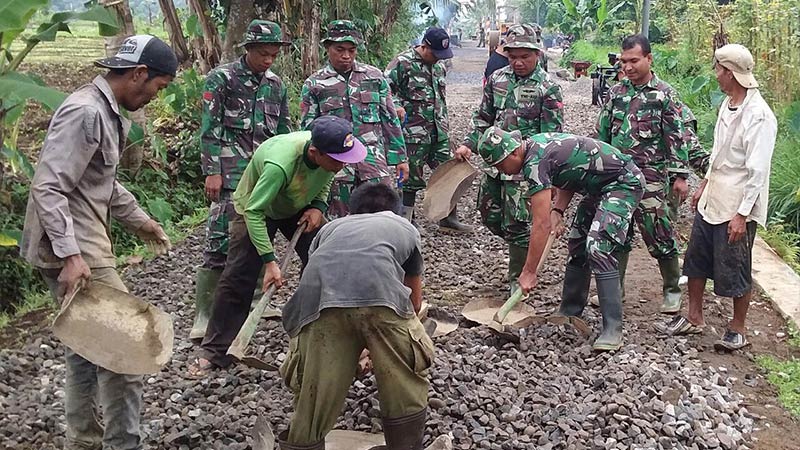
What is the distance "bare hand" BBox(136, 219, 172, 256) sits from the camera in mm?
3564

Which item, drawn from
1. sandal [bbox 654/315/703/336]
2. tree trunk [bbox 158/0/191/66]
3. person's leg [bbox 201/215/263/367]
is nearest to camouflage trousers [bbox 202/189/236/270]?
person's leg [bbox 201/215/263/367]

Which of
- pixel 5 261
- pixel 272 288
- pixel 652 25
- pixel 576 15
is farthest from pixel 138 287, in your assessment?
pixel 576 15

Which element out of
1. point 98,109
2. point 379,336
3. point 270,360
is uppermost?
point 98,109

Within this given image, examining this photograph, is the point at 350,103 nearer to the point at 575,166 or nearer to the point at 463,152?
the point at 463,152

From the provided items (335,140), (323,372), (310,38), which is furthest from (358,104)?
(310,38)

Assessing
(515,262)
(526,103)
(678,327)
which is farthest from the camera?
(515,262)

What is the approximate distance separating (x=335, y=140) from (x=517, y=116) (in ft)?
7.98

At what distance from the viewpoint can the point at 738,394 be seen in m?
4.29

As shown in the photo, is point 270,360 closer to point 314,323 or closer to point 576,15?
point 314,323

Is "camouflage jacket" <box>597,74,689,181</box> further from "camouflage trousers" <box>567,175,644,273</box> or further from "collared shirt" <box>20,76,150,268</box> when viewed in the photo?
"collared shirt" <box>20,76,150,268</box>

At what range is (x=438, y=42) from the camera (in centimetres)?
665

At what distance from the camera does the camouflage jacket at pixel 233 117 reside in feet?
15.8

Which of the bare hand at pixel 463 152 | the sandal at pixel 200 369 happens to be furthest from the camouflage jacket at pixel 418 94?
the sandal at pixel 200 369

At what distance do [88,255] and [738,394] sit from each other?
343 cm
